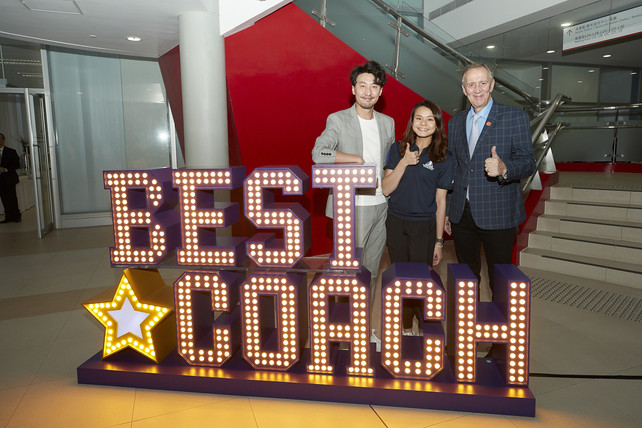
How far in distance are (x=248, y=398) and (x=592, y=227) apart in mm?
4177

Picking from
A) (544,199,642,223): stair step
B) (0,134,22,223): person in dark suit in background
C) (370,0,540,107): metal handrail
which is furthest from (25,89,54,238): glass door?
(544,199,642,223): stair step

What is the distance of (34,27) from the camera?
461cm

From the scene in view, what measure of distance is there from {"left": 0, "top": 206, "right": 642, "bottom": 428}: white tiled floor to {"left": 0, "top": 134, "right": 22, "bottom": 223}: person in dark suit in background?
16.7 ft

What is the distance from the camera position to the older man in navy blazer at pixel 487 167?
2312mm

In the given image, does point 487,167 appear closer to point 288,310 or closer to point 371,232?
point 371,232

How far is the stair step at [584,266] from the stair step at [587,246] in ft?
0.17

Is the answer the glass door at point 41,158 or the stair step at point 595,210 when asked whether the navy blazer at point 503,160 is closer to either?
the stair step at point 595,210

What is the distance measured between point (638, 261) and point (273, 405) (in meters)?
3.86

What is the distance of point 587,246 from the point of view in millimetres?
4562

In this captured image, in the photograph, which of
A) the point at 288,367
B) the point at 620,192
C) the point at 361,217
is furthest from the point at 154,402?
the point at 620,192

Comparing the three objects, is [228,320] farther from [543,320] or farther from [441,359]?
[543,320]

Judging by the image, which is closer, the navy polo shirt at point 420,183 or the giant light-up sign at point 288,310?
the giant light-up sign at point 288,310

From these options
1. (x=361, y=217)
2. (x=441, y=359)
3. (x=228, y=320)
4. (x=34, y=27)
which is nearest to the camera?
(x=441, y=359)

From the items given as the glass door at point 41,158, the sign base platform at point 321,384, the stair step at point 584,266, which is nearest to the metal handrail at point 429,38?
the stair step at point 584,266
